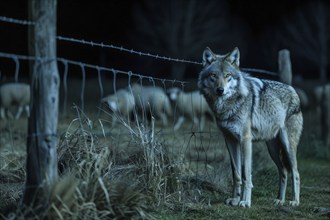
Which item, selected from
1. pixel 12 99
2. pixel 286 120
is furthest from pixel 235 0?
pixel 286 120

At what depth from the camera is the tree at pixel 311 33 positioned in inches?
1369

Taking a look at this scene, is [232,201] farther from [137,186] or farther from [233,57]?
[233,57]

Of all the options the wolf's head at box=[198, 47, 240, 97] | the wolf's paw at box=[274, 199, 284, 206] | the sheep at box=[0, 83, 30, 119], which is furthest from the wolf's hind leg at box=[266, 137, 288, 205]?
the sheep at box=[0, 83, 30, 119]

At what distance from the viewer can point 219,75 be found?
7.41 metres

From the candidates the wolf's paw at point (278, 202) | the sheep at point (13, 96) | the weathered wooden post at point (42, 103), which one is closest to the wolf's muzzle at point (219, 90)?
the wolf's paw at point (278, 202)

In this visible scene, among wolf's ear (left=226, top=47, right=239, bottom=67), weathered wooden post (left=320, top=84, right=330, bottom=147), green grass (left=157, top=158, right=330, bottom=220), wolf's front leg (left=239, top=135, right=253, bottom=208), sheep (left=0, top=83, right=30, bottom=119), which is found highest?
sheep (left=0, top=83, right=30, bottom=119)

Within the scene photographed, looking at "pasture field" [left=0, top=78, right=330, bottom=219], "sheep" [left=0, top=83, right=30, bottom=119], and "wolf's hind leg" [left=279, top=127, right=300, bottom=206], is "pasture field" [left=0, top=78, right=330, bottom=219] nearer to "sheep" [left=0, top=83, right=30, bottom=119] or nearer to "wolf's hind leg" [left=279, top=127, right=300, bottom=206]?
"wolf's hind leg" [left=279, top=127, right=300, bottom=206]

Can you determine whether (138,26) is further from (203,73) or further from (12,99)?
(203,73)

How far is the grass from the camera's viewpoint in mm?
5375

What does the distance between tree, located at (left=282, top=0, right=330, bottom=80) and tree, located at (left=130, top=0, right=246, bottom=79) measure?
175 inches

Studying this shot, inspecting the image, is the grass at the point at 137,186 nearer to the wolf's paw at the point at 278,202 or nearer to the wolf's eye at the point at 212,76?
the wolf's paw at the point at 278,202

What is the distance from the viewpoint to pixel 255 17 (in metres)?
42.0

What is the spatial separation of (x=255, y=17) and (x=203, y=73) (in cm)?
3542

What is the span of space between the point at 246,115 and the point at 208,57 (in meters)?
0.90
